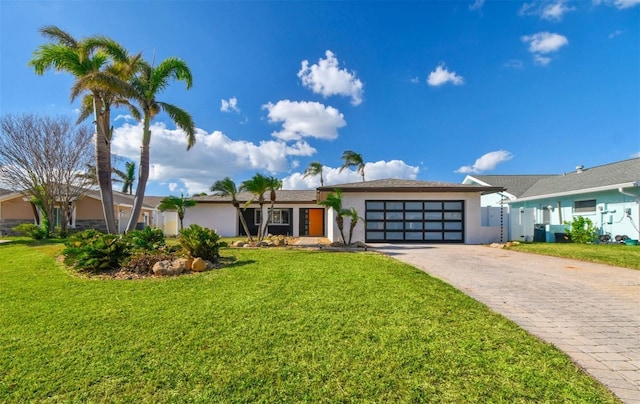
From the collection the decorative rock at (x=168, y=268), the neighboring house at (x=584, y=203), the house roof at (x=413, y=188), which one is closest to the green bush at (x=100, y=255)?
the decorative rock at (x=168, y=268)

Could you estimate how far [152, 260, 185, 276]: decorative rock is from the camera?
6.84 meters

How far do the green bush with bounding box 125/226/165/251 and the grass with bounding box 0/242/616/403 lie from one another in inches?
129

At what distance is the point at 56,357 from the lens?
3016mm

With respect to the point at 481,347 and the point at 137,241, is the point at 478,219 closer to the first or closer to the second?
the point at 481,347

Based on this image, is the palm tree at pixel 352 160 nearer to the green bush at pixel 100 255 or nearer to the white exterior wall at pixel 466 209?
the white exterior wall at pixel 466 209

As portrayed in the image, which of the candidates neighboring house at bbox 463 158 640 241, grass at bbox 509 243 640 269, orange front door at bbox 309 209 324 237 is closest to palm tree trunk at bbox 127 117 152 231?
orange front door at bbox 309 209 324 237

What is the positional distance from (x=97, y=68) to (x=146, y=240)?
730cm

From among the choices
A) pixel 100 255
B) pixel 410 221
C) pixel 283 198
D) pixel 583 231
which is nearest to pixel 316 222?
pixel 283 198

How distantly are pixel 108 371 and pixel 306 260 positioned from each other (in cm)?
599

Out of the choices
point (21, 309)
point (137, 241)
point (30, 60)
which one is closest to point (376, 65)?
point (137, 241)

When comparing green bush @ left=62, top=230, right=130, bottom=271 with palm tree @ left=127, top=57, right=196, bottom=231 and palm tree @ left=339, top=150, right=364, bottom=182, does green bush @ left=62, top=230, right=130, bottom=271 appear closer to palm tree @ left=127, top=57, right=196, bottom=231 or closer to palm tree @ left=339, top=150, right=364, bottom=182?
palm tree @ left=127, top=57, right=196, bottom=231

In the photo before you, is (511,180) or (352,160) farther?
(352,160)

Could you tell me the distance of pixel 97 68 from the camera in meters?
11.0

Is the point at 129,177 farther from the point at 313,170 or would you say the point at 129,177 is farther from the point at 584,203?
the point at 584,203
